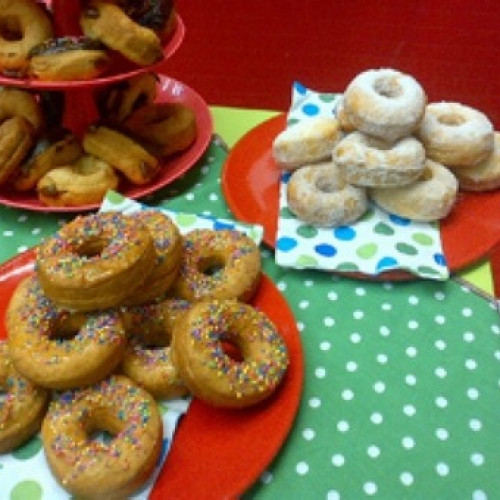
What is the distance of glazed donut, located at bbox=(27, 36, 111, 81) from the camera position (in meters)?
0.92

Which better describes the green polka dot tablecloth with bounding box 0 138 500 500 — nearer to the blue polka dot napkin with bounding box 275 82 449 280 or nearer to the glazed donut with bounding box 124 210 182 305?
the blue polka dot napkin with bounding box 275 82 449 280

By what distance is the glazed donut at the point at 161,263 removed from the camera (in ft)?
2.73

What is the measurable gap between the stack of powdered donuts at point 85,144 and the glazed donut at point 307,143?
0.58 feet

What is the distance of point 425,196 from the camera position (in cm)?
99

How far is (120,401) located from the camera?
2.45 feet

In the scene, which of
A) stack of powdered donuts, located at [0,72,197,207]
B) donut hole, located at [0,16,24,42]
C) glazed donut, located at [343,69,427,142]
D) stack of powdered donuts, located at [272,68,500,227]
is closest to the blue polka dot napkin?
stack of powdered donuts, located at [272,68,500,227]

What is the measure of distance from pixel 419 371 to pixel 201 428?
0.94 feet

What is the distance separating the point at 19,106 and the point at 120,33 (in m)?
0.23

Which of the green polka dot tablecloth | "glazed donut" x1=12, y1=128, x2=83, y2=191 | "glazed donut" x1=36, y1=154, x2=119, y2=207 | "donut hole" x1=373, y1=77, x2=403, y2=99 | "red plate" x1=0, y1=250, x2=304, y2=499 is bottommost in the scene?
the green polka dot tablecloth

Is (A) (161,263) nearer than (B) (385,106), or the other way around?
(A) (161,263)

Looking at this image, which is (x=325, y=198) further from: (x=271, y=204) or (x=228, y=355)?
(x=228, y=355)

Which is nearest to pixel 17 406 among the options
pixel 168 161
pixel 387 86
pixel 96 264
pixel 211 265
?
pixel 96 264

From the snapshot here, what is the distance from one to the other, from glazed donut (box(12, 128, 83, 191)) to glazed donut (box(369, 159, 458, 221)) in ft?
1.59

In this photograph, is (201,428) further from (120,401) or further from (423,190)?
(423,190)
